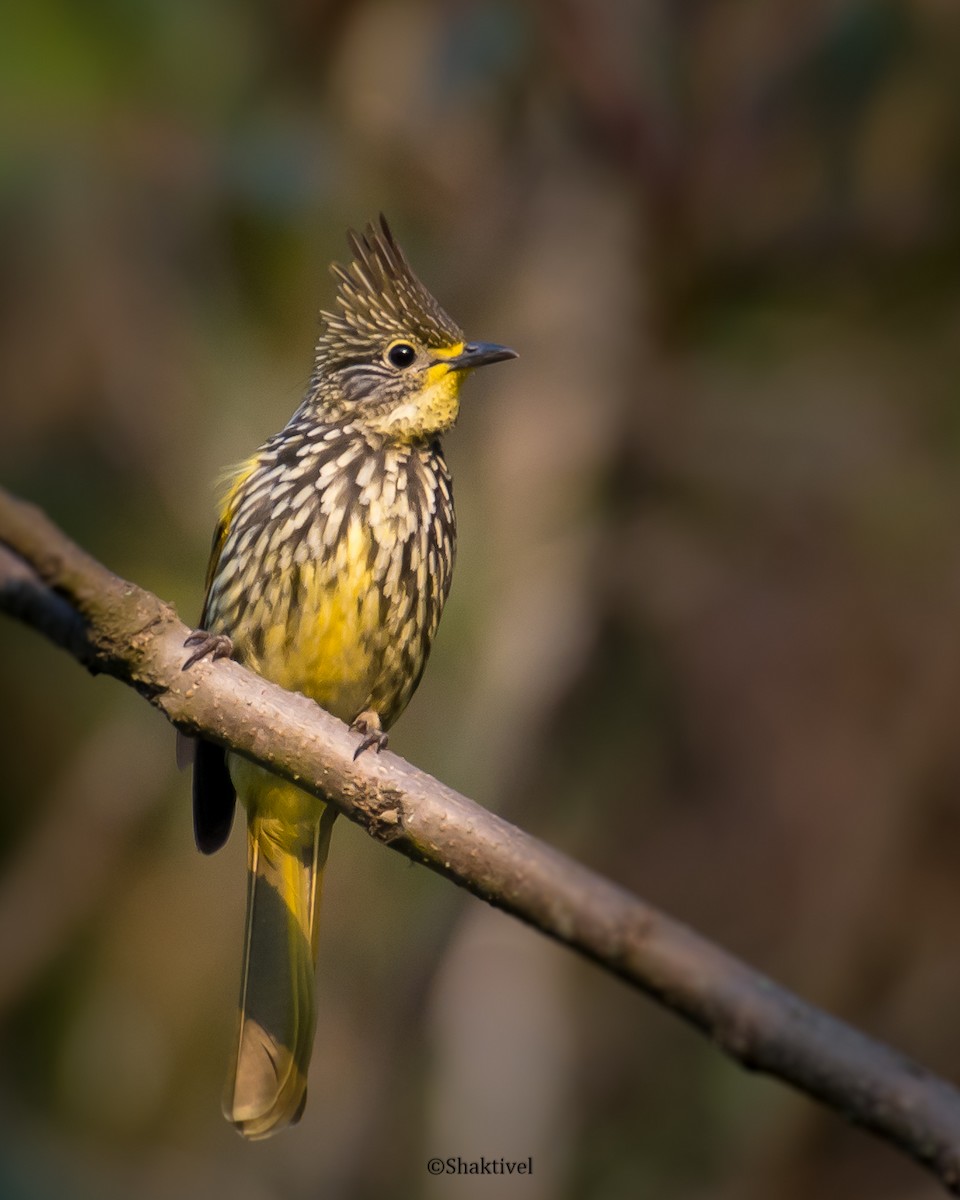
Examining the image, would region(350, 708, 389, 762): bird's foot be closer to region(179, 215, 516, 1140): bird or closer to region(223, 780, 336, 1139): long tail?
region(179, 215, 516, 1140): bird

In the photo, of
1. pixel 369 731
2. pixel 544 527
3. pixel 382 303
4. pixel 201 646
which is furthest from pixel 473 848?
pixel 544 527

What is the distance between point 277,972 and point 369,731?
791 millimetres

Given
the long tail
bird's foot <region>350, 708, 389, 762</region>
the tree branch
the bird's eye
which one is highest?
the bird's eye

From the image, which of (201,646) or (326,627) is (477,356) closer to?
(326,627)

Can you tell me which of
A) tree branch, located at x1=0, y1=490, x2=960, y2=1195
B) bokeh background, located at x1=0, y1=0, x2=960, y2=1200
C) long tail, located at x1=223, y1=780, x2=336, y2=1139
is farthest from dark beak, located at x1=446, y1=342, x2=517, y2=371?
bokeh background, located at x1=0, y1=0, x2=960, y2=1200

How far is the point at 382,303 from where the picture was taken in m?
4.24

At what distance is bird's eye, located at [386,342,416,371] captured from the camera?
4121 mm

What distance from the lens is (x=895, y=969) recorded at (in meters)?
6.17

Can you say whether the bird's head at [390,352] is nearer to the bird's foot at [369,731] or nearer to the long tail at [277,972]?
the bird's foot at [369,731]

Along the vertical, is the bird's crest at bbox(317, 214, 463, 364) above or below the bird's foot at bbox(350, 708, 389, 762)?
above

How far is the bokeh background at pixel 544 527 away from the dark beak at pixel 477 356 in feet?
5.93

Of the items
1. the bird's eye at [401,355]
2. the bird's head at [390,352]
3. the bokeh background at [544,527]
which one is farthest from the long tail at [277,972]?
the bokeh background at [544,527]

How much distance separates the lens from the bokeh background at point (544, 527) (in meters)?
5.85

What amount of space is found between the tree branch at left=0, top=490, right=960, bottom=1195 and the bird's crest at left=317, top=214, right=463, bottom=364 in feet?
5.30
